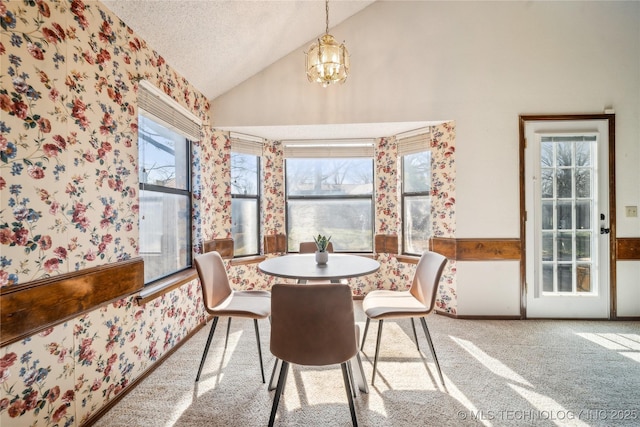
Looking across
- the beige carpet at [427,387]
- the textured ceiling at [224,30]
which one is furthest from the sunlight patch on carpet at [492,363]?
the textured ceiling at [224,30]

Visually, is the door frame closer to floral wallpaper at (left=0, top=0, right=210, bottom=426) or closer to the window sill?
the window sill

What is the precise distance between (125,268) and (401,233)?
290 centimetres

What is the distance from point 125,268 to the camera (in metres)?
1.87

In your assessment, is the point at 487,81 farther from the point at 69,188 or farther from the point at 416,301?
the point at 69,188

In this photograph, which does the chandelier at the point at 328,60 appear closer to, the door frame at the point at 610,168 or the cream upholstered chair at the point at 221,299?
the cream upholstered chair at the point at 221,299

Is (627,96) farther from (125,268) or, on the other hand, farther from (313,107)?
(125,268)

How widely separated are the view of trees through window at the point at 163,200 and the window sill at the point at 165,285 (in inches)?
3.0

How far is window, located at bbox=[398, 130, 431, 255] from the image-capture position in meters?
3.39

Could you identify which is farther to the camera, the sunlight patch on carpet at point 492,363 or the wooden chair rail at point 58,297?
the sunlight patch on carpet at point 492,363

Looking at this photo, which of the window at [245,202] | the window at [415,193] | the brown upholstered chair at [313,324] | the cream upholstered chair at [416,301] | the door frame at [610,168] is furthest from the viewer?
the window at [245,202]

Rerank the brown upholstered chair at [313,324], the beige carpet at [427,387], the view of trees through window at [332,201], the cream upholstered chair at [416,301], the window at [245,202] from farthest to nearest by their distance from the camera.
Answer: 1. the view of trees through window at [332,201]
2. the window at [245,202]
3. the cream upholstered chair at [416,301]
4. the beige carpet at [427,387]
5. the brown upholstered chair at [313,324]

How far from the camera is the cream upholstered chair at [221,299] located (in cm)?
198

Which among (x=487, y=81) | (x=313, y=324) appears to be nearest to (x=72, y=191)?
(x=313, y=324)

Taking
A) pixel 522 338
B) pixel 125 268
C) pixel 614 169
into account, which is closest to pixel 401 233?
pixel 522 338
